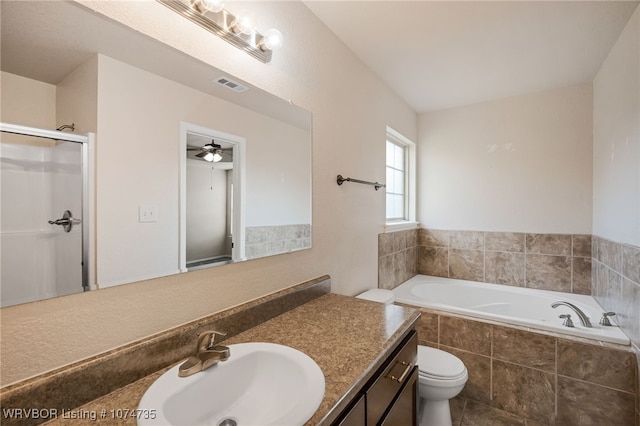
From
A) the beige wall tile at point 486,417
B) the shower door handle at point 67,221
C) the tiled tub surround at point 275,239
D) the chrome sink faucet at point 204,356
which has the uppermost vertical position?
the shower door handle at point 67,221

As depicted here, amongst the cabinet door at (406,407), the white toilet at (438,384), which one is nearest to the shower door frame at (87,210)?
the cabinet door at (406,407)

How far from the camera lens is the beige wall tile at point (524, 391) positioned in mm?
1843

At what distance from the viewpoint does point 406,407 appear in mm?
1204

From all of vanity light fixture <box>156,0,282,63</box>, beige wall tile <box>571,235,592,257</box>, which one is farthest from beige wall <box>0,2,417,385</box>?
beige wall tile <box>571,235,592,257</box>

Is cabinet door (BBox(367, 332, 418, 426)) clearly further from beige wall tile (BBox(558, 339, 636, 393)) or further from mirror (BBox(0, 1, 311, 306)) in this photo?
beige wall tile (BBox(558, 339, 636, 393))

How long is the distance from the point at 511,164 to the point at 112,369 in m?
3.36

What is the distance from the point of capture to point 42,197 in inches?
27.4

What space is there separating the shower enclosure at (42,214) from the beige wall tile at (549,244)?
3334mm

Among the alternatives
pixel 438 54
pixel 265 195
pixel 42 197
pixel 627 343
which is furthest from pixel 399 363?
pixel 438 54

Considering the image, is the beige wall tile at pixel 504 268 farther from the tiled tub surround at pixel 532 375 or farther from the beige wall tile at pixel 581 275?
the tiled tub surround at pixel 532 375

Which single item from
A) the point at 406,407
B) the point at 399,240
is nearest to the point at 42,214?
the point at 406,407

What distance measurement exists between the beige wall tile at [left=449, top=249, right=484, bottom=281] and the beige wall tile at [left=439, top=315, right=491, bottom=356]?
3.70 feet

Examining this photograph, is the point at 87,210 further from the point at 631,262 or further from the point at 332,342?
the point at 631,262

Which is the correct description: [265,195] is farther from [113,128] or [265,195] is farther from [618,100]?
[618,100]
